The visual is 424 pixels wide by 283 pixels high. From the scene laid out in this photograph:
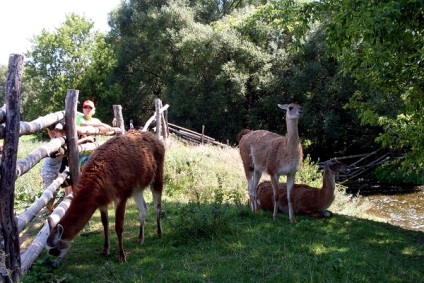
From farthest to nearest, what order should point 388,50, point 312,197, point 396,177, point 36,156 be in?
point 396,177
point 312,197
point 388,50
point 36,156

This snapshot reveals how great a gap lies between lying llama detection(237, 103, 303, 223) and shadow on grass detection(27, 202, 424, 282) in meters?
0.81

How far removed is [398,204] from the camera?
15.1 m

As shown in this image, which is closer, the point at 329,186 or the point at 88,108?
the point at 88,108

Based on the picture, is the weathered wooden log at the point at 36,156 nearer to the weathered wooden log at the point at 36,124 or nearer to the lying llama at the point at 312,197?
the weathered wooden log at the point at 36,124

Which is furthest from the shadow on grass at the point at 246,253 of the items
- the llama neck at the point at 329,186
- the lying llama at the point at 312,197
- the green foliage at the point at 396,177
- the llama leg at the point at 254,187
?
the green foliage at the point at 396,177

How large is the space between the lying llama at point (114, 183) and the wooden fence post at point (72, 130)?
763 mm

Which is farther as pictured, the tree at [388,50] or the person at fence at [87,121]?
the person at fence at [87,121]

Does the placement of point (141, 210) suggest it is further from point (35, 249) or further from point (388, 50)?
point (388, 50)

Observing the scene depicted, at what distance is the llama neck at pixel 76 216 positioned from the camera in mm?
4484

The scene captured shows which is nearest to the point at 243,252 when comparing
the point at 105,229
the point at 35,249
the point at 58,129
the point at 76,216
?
the point at 105,229

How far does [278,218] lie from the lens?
7.43 m

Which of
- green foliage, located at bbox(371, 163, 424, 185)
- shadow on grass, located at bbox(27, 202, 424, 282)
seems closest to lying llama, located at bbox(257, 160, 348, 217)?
shadow on grass, located at bbox(27, 202, 424, 282)

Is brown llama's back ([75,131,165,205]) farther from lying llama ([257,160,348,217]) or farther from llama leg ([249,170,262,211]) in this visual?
lying llama ([257,160,348,217])

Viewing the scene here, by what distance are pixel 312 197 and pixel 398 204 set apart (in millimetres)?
8866
